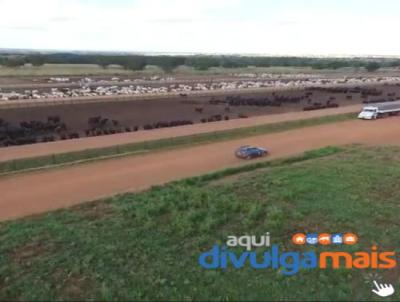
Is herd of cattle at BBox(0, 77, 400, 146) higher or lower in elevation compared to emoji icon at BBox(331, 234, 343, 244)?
lower

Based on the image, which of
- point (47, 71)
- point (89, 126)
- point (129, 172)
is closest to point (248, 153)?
point (129, 172)

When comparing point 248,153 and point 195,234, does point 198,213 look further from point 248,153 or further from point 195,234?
point 248,153

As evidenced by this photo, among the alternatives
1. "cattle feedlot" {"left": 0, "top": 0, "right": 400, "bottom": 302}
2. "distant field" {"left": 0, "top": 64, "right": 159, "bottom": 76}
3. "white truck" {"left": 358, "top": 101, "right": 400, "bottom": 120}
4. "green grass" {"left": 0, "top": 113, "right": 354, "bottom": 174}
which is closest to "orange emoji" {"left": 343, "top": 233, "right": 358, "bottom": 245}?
"cattle feedlot" {"left": 0, "top": 0, "right": 400, "bottom": 302}

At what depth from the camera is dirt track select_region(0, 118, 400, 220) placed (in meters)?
15.1

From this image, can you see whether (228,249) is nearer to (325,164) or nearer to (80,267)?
(80,267)

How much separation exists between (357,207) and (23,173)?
13584 millimetres

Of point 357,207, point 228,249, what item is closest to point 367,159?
point 357,207

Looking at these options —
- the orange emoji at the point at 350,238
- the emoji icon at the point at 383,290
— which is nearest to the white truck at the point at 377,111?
the orange emoji at the point at 350,238

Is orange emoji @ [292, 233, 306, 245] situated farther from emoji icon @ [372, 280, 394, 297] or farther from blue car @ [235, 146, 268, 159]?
blue car @ [235, 146, 268, 159]

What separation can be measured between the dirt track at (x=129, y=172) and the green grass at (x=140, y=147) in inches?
43.5

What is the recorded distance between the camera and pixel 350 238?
1080 cm

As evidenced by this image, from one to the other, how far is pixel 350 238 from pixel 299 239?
4.18 feet

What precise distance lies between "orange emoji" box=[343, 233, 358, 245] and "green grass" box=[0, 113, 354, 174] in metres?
13.6

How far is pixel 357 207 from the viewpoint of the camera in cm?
1292
